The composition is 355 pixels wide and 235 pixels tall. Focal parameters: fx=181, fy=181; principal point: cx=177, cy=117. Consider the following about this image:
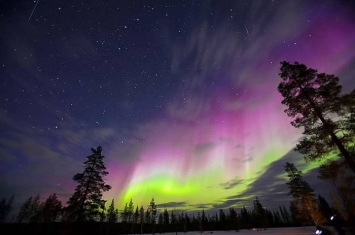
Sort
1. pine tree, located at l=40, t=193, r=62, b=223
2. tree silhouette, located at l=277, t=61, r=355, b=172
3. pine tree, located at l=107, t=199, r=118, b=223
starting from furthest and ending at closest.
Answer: pine tree, located at l=107, t=199, r=118, b=223, pine tree, located at l=40, t=193, r=62, b=223, tree silhouette, located at l=277, t=61, r=355, b=172

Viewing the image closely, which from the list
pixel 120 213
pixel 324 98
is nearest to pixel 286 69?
pixel 324 98

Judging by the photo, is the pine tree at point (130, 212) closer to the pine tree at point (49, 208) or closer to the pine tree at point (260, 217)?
the pine tree at point (49, 208)

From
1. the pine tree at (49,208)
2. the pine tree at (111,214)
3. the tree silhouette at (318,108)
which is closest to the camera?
the tree silhouette at (318,108)

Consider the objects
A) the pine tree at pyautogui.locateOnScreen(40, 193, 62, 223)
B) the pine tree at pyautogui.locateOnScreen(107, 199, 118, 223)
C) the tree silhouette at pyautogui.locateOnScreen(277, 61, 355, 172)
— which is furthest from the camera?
the pine tree at pyautogui.locateOnScreen(107, 199, 118, 223)

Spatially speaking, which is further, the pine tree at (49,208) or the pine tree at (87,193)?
the pine tree at (49,208)

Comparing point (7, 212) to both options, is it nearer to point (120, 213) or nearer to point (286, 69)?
point (120, 213)

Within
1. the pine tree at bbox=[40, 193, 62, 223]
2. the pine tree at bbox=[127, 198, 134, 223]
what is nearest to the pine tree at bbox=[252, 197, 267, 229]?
the pine tree at bbox=[127, 198, 134, 223]

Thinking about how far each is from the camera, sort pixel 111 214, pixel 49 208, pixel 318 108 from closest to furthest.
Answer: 1. pixel 318 108
2. pixel 49 208
3. pixel 111 214

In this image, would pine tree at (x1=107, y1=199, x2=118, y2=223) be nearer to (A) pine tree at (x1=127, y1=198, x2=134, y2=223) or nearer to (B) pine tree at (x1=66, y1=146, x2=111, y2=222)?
(A) pine tree at (x1=127, y1=198, x2=134, y2=223)

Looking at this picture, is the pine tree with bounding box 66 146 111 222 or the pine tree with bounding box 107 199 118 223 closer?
the pine tree with bounding box 66 146 111 222

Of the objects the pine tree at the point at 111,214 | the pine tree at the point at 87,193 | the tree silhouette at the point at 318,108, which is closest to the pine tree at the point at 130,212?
the pine tree at the point at 111,214

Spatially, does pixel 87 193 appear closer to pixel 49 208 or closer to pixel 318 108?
pixel 318 108

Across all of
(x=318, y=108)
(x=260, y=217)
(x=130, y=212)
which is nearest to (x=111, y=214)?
(x=130, y=212)

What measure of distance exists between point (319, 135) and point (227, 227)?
12852 cm
